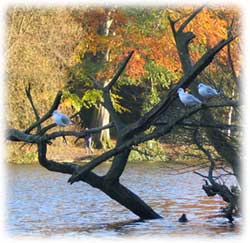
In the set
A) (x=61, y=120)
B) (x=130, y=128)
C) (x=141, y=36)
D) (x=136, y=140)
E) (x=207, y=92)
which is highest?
(x=141, y=36)

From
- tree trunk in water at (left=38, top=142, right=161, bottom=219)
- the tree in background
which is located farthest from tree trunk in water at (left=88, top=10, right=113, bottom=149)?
tree trunk in water at (left=38, top=142, right=161, bottom=219)

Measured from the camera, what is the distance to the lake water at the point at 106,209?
12.0m

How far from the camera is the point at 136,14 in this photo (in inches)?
1016

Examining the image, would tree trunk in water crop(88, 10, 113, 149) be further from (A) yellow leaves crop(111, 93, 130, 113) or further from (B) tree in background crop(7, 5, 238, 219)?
(B) tree in background crop(7, 5, 238, 219)

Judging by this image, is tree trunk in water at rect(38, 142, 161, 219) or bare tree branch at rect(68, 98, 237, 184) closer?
bare tree branch at rect(68, 98, 237, 184)

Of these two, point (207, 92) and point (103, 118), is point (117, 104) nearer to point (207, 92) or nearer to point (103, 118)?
point (103, 118)

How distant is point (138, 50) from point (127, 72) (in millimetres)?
722

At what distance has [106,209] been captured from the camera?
48.4 feet

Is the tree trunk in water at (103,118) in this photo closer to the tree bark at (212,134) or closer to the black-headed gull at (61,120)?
the tree bark at (212,134)

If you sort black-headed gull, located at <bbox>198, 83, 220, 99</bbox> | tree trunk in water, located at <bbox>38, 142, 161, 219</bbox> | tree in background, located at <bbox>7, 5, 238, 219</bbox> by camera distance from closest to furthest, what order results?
1. tree in background, located at <bbox>7, 5, 238, 219</bbox>
2. black-headed gull, located at <bbox>198, 83, 220, 99</bbox>
3. tree trunk in water, located at <bbox>38, 142, 161, 219</bbox>

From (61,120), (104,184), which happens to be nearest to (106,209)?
(104,184)

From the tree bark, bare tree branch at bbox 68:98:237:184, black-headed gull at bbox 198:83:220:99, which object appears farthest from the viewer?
the tree bark

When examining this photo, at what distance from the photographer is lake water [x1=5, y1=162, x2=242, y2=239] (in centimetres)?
1204

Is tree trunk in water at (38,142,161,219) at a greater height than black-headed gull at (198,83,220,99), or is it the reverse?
black-headed gull at (198,83,220,99)
